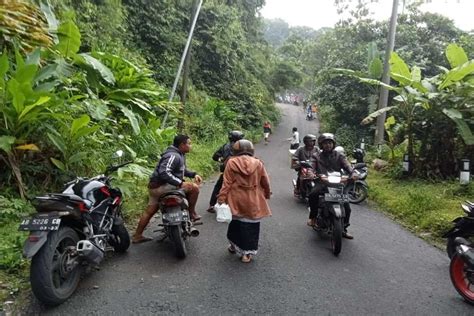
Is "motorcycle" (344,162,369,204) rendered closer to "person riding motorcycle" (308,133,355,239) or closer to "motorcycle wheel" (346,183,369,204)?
"motorcycle wheel" (346,183,369,204)

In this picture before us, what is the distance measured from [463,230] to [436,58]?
1698 cm

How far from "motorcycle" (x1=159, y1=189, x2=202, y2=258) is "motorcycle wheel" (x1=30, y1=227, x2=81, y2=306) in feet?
3.88

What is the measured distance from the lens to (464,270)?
4281 millimetres

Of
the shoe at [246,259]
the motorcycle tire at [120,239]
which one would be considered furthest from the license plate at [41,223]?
the shoe at [246,259]

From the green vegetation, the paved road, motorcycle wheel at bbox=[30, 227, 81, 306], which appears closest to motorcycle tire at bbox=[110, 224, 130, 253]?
the paved road

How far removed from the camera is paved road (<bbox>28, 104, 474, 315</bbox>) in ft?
12.5

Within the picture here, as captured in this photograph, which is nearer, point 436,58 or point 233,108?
point 436,58

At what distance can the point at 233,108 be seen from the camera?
22484 millimetres

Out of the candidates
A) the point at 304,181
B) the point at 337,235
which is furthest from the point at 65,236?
the point at 304,181

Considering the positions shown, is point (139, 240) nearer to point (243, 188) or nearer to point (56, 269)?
point (243, 188)

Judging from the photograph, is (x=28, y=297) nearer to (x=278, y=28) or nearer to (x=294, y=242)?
(x=294, y=242)

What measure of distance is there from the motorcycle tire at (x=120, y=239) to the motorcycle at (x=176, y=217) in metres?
0.51

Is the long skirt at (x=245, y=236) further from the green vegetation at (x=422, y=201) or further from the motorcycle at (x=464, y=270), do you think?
the green vegetation at (x=422, y=201)

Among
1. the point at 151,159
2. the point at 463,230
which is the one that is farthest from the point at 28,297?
the point at 151,159
